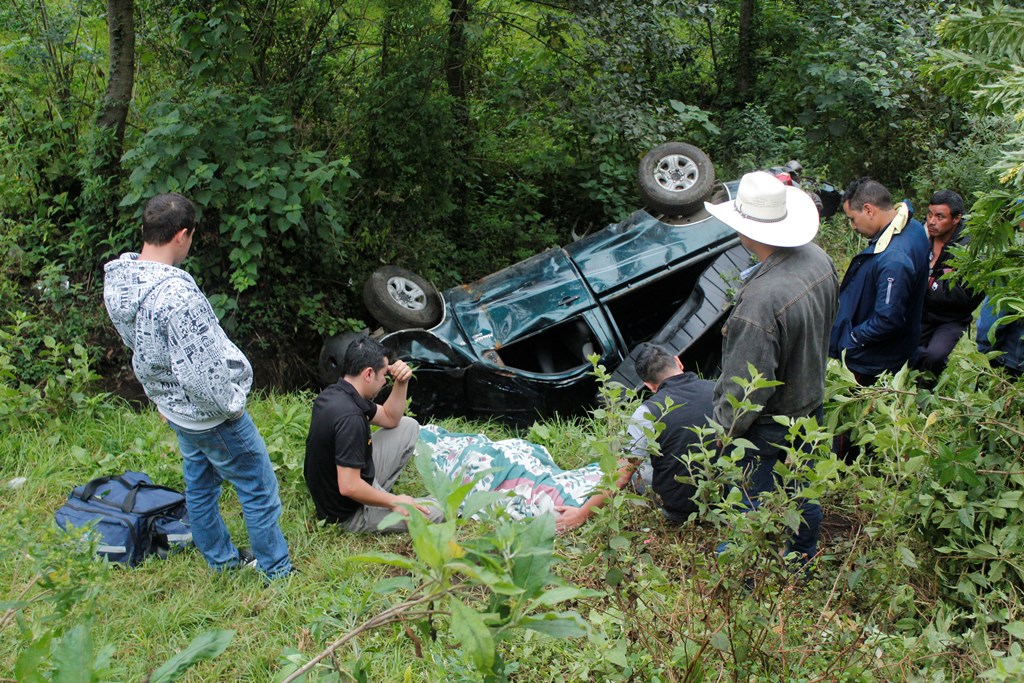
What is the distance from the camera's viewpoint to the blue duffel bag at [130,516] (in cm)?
399

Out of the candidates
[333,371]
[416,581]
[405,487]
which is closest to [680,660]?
[416,581]

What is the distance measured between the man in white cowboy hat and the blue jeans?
200 centimetres

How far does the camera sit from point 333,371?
6.85 meters

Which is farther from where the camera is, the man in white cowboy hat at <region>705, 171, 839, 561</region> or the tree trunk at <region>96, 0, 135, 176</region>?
the tree trunk at <region>96, 0, 135, 176</region>

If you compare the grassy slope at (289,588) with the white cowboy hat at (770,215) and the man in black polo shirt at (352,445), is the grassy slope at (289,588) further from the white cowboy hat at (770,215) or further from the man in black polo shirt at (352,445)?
the white cowboy hat at (770,215)

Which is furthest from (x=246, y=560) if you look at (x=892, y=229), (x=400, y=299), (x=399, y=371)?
(x=892, y=229)

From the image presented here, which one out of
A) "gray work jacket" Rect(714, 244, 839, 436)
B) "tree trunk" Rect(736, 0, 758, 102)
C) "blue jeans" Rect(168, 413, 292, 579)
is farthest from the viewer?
"tree trunk" Rect(736, 0, 758, 102)

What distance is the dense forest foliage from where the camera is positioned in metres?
6.69

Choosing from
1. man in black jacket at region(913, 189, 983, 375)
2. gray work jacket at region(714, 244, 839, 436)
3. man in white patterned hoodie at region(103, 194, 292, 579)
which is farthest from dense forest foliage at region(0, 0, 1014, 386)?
gray work jacket at region(714, 244, 839, 436)

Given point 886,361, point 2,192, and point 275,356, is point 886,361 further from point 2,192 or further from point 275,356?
point 2,192

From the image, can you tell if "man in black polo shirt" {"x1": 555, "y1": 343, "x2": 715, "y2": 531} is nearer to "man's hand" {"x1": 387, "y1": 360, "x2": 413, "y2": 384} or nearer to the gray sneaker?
"man's hand" {"x1": 387, "y1": 360, "x2": 413, "y2": 384}

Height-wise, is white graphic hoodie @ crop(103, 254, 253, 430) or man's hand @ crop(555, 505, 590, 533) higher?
white graphic hoodie @ crop(103, 254, 253, 430)

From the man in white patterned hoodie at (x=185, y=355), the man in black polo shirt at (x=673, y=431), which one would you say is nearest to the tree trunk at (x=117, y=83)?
the man in white patterned hoodie at (x=185, y=355)

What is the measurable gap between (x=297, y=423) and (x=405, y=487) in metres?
0.98
